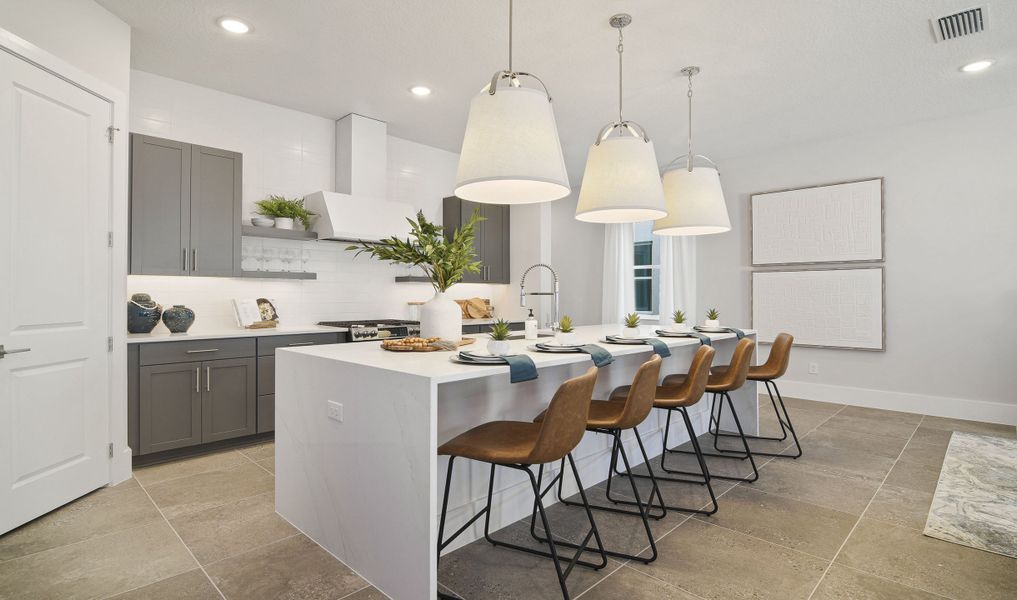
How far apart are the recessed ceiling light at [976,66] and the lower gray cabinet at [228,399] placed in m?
5.57

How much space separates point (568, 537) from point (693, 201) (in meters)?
2.16

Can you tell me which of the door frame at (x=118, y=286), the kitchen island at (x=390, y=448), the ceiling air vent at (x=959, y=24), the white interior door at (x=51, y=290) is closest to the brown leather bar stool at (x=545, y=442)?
the kitchen island at (x=390, y=448)

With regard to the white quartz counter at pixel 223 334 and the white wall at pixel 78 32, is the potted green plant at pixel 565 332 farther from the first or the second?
the white wall at pixel 78 32

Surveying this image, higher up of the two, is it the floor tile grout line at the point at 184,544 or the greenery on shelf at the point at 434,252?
the greenery on shelf at the point at 434,252

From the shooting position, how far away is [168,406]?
350 cm

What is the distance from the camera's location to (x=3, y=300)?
8.07 ft

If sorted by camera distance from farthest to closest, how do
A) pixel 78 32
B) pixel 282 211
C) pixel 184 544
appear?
1. pixel 282 211
2. pixel 78 32
3. pixel 184 544

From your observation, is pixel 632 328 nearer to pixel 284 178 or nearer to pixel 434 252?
pixel 434 252

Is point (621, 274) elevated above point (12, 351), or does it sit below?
above

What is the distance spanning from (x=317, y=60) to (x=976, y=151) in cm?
562

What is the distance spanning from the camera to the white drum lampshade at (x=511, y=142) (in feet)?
6.71

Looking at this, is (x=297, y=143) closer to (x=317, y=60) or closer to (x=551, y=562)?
(x=317, y=60)

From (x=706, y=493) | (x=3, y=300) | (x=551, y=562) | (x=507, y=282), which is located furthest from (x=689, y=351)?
(x=3, y=300)

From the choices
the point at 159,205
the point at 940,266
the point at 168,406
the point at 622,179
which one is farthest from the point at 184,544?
the point at 940,266
